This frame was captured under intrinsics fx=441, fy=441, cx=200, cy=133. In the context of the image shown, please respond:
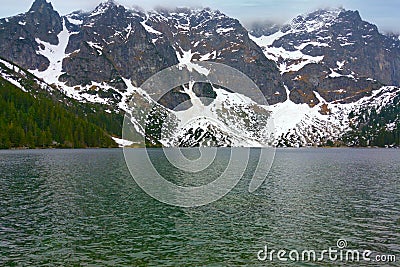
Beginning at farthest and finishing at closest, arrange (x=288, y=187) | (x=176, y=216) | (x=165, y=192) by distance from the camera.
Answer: (x=288, y=187), (x=165, y=192), (x=176, y=216)

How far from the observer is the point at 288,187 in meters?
88.5

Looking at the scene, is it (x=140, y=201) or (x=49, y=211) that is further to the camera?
(x=140, y=201)

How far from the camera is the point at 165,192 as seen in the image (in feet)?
266

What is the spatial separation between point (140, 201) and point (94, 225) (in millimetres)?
18507

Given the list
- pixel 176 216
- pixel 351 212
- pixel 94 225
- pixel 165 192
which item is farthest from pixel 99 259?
pixel 165 192

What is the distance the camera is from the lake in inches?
1554

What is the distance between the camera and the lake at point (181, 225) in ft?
130

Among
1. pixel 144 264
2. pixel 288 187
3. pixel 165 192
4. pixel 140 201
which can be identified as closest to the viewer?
pixel 144 264

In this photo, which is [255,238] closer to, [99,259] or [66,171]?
[99,259]

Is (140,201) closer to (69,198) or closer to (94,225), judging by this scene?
(69,198)

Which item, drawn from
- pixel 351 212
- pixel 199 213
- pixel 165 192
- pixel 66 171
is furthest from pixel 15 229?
pixel 66 171

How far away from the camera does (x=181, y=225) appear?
52.6m

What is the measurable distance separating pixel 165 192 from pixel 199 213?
21.8 meters

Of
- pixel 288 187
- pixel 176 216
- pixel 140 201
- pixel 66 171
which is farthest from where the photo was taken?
pixel 66 171
